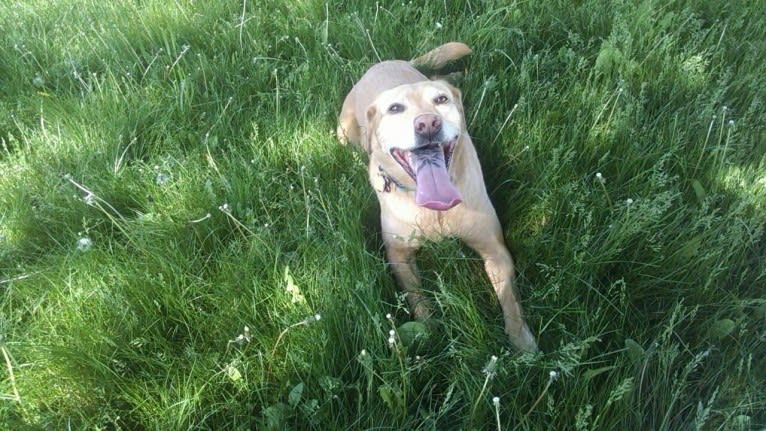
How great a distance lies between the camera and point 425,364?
1844 millimetres

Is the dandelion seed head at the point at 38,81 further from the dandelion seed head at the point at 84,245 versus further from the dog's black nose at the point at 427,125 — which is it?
the dog's black nose at the point at 427,125

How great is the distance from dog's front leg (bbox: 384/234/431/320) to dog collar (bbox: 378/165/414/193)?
200 millimetres

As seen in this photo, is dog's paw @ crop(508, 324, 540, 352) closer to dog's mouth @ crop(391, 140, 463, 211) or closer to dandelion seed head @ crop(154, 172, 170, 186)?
dog's mouth @ crop(391, 140, 463, 211)

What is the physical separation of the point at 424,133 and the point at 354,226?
50 centimetres

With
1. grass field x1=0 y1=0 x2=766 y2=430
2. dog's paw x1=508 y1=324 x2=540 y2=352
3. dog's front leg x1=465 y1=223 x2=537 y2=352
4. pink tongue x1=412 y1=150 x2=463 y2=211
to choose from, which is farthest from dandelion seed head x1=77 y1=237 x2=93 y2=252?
dog's paw x1=508 y1=324 x2=540 y2=352

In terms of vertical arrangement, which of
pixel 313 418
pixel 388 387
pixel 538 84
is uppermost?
pixel 538 84

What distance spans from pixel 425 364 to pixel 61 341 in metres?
1.22

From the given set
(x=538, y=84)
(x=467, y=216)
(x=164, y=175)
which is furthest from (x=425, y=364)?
(x=538, y=84)

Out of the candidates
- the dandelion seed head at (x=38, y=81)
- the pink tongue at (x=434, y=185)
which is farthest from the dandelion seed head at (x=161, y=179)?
the dandelion seed head at (x=38, y=81)

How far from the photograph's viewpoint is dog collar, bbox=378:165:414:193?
7.75 ft

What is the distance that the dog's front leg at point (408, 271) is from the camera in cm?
216

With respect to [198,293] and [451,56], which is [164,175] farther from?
[451,56]

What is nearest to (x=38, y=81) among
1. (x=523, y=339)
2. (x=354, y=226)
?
(x=354, y=226)

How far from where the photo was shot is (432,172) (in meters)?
2.18
